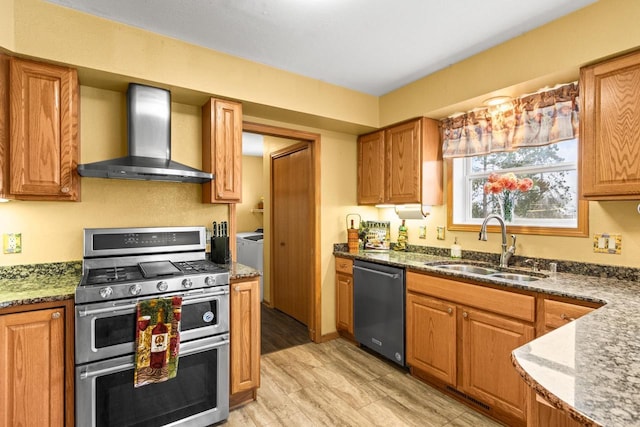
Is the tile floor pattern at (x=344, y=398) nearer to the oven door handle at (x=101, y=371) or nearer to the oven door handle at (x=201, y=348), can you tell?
the oven door handle at (x=201, y=348)

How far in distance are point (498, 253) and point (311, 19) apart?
222 centimetres

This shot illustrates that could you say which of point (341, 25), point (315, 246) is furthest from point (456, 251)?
point (341, 25)

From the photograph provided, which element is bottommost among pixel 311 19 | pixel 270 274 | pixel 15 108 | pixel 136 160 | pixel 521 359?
pixel 270 274

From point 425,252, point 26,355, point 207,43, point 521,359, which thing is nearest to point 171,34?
point 207,43

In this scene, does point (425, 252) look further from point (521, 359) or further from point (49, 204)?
point (49, 204)

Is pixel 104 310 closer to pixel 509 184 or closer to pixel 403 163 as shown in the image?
pixel 403 163

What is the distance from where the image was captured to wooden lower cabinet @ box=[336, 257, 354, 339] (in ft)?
10.7

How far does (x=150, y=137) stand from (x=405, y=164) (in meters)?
2.14

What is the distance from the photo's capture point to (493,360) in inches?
79.6

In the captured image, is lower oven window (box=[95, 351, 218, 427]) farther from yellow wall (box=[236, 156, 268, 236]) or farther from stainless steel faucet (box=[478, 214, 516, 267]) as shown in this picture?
yellow wall (box=[236, 156, 268, 236])

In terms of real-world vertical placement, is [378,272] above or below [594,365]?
below

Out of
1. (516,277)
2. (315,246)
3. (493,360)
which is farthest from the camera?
(315,246)

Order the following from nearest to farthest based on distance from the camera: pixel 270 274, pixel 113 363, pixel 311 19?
pixel 113 363 < pixel 311 19 < pixel 270 274

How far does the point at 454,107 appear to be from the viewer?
268 cm
